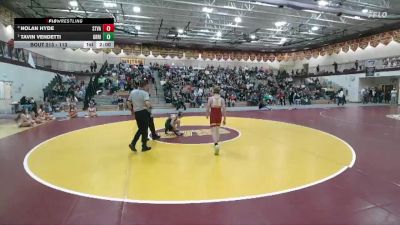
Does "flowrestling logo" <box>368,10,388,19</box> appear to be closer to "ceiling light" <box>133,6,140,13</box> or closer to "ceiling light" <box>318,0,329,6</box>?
"ceiling light" <box>318,0,329,6</box>

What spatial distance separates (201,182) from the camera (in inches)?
170

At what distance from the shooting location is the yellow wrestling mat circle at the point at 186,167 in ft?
13.0

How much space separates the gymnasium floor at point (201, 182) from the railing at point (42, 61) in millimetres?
11711

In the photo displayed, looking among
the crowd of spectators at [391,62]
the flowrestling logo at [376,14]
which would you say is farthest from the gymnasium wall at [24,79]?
the crowd of spectators at [391,62]

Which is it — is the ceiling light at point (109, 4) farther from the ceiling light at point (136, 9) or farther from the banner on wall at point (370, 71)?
the banner on wall at point (370, 71)

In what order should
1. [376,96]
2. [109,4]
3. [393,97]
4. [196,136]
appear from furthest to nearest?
[376,96] < [393,97] < [109,4] < [196,136]

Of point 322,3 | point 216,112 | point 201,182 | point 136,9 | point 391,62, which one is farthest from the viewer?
point 391,62

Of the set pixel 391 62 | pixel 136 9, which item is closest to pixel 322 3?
pixel 136 9

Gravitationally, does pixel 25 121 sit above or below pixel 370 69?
below

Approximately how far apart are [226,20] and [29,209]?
23.5 metres

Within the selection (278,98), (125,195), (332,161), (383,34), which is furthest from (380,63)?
(125,195)

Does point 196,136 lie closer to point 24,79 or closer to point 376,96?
point 24,79
